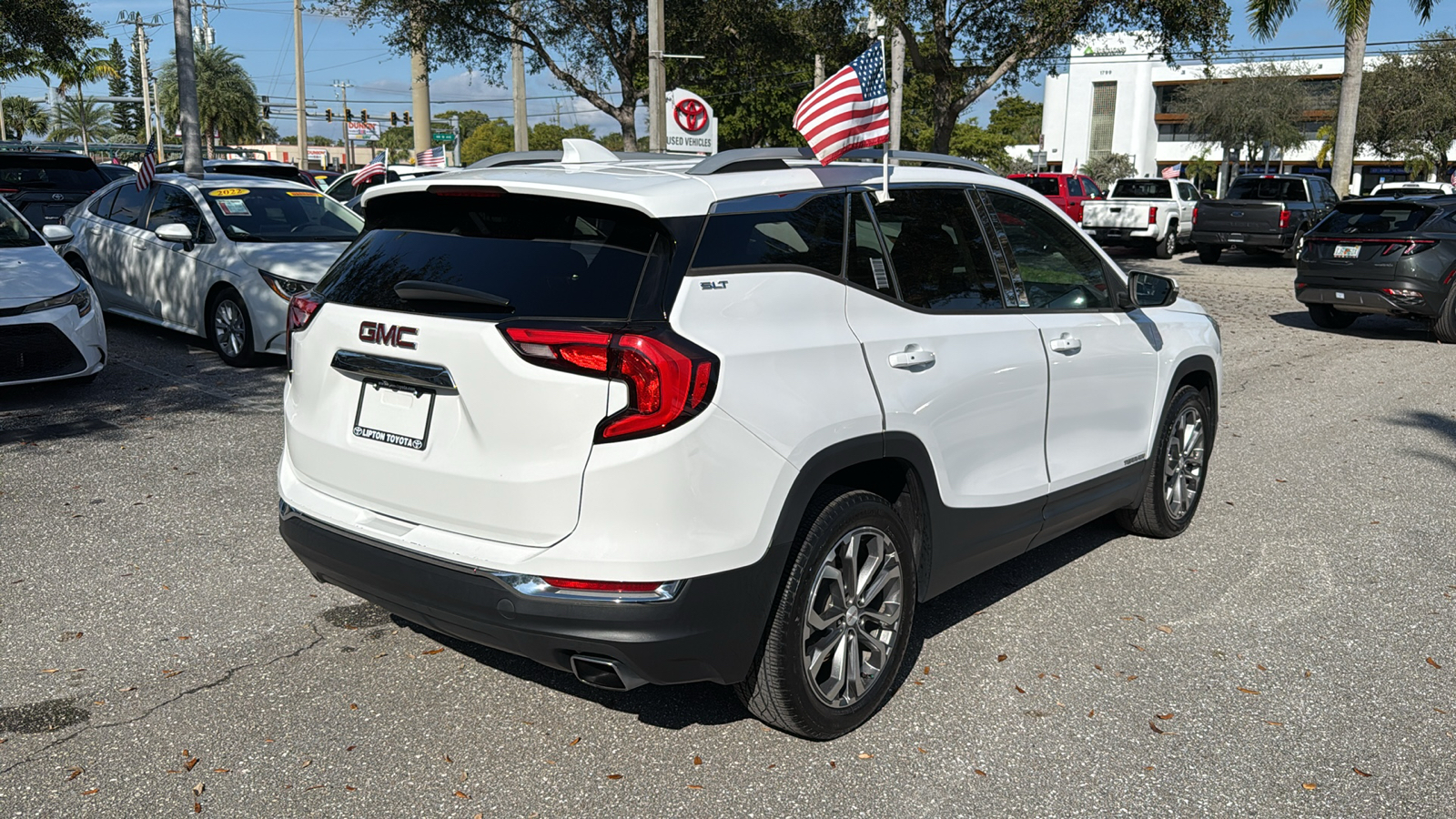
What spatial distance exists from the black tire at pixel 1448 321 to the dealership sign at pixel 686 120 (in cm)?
1282

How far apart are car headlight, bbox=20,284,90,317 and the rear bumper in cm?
598

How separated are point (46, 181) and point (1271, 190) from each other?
2287 centimetres

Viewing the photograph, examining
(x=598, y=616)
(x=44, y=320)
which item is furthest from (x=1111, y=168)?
(x=598, y=616)

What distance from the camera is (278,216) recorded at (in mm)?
10844

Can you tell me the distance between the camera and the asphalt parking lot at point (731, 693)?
3.38 meters

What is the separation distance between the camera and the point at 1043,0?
17.9m

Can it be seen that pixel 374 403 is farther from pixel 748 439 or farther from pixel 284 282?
pixel 284 282

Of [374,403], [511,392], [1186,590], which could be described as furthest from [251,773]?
[1186,590]

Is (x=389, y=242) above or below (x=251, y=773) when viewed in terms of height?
above

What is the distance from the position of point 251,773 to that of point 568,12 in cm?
2349

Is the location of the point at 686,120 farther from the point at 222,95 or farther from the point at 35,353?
the point at 222,95

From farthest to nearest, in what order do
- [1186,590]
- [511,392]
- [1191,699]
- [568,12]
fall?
[568,12] → [1186,590] → [1191,699] → [511,392]

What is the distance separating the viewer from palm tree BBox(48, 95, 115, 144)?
8044 cm

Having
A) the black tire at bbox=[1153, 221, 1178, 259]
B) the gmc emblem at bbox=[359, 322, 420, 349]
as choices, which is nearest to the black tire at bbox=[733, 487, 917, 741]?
the gmc emblem at bbox=[359, 322, 420, 349]
